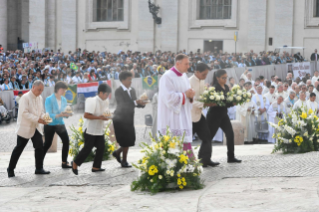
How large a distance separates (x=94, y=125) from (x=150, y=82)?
1420cm

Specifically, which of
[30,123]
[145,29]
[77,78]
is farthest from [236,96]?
[145,29]

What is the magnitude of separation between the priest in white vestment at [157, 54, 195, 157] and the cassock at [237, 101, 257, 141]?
27.9 feet

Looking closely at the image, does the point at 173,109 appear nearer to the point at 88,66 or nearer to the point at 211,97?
the point at 211,97

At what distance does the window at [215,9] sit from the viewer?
37156 millimetres

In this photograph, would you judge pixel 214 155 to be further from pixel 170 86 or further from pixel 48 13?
pixel 48 13

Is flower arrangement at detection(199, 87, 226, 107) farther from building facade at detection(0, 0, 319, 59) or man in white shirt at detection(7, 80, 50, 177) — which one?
building facade at detection(0, 0, 319, 59)

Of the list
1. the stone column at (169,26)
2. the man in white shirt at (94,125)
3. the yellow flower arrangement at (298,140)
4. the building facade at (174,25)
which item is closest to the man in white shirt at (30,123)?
the man in white shirt at (94,125)

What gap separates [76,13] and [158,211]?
119 ft

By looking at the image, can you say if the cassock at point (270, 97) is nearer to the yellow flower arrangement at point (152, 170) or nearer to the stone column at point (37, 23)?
the yellow flower arrangement at point (152, 170)

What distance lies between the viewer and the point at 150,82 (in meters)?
22.7

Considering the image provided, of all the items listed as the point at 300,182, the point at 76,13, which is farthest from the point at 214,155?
the point at 76,13

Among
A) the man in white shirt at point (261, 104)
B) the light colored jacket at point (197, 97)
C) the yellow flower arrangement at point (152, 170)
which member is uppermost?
the light colored jacket at point (197, 97)

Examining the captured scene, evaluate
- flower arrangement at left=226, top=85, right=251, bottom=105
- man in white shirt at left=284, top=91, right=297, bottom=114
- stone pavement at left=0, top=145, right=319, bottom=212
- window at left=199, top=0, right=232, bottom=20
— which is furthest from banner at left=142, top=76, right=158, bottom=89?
window at left=199, top=0, right=232, bottom=20

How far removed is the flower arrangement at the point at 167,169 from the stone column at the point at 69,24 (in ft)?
113
